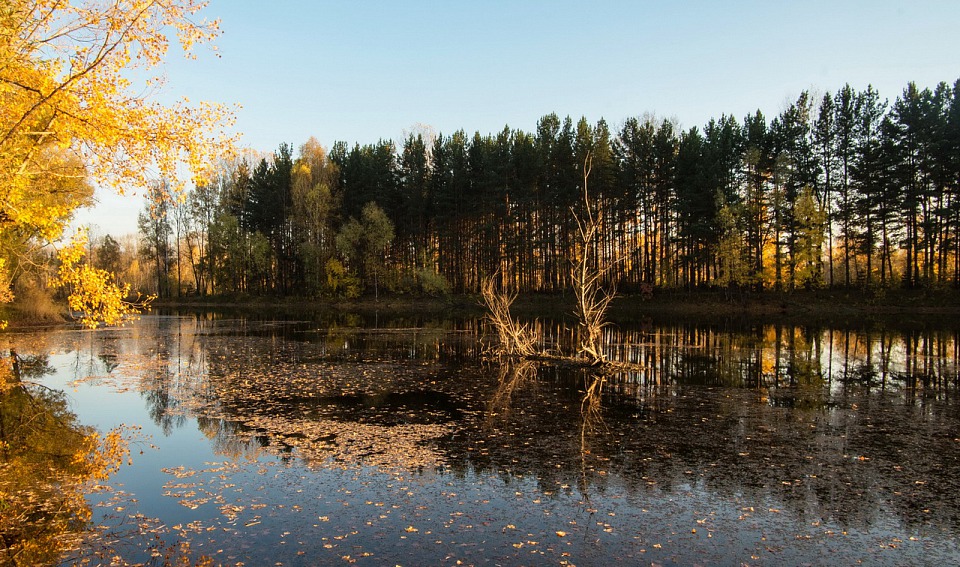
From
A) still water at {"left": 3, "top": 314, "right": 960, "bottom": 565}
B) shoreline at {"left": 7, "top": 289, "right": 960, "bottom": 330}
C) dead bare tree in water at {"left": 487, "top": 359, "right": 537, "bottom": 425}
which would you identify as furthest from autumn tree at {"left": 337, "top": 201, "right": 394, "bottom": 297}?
dead bare tree in water at {"left": 487, "top": 359, "right": 537, "bottom": 425}

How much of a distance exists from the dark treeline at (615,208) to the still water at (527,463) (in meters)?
31.5

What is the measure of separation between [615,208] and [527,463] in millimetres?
48417

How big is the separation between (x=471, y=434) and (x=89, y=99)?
8.80 m

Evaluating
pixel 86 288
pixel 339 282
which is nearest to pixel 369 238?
pixel 339 282

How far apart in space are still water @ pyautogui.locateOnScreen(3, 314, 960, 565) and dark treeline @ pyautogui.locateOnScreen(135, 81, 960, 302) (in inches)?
1242

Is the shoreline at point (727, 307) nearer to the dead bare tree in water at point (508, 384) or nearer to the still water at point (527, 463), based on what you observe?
the dead bare tree in water at point (508, 384)

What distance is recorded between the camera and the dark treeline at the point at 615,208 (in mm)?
46062

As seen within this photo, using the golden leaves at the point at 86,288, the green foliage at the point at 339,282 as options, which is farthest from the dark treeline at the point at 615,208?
the golden leaves at the point at 86,288

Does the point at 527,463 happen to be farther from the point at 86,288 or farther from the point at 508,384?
the point at 86,288

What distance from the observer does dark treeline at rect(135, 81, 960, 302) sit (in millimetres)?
46062

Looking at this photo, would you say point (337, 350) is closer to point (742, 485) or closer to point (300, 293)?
point (742, 485)

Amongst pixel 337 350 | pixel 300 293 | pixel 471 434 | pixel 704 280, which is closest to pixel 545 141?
pixel 704 280

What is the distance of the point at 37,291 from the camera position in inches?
1388

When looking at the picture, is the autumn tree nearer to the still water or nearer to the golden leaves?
the still water
